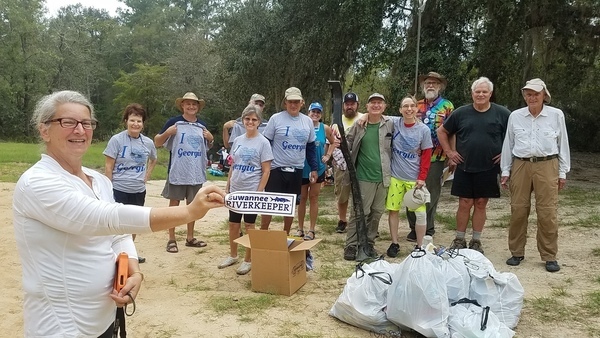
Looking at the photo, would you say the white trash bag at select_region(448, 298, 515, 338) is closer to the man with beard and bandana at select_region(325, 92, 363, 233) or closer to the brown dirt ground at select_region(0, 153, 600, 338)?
the brown dirt ground at select_region(0, 153, 600, 338)

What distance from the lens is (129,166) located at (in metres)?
4.59

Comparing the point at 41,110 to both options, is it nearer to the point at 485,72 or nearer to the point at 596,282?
the point at 596,282

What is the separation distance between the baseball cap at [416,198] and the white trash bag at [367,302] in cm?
144

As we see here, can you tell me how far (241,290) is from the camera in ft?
13.3

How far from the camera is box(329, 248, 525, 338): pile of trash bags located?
2924mm

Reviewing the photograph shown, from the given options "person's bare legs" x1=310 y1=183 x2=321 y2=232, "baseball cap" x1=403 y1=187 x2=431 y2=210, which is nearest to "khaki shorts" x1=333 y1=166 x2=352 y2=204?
"person's bare legs" x1=310 y1=183 x2=321 y2=232

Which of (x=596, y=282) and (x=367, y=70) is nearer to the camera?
(x=596, y=282)

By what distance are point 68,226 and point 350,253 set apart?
3.64 m

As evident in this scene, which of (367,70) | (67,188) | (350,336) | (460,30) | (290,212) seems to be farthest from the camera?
(367,70)

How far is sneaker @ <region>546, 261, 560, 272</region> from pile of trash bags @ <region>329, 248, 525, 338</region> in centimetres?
136

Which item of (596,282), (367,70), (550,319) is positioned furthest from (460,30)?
(550,319)

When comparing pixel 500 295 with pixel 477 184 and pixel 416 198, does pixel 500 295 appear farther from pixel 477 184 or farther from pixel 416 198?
pixel 477 184

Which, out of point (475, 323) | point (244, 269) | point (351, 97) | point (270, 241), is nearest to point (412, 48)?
point (351, 97)

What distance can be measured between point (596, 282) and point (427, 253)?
6.62 ft
